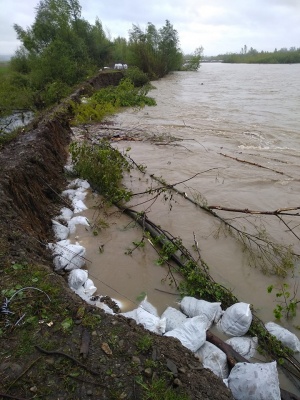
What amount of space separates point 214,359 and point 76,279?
1.35 meters

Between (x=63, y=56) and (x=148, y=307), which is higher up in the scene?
(x=63, y=56)

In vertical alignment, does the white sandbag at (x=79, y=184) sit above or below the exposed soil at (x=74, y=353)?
below

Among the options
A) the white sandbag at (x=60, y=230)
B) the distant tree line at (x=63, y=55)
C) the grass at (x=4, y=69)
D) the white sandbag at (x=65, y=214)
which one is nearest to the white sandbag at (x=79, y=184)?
the white sandbag at (x=65, y=214)

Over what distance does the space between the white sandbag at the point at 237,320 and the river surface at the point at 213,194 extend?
361 mm

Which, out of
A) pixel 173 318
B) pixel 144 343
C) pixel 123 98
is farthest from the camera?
pixel 123 98

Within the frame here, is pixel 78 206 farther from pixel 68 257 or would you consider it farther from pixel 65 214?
pixel 68 257

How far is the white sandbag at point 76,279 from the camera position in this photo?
2.61 m

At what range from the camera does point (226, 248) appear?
3.35m

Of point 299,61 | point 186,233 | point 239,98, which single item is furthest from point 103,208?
point 299,61

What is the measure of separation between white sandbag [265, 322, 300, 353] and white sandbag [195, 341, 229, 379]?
21.1 inches

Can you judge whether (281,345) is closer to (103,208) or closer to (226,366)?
(226,366)

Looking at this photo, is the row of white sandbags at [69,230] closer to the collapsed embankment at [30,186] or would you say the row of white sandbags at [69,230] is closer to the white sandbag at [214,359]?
the collapsed embankment at [30,186]

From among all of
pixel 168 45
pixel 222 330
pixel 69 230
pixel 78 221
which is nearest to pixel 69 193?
pixel 78 221

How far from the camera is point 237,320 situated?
7.38 ft
